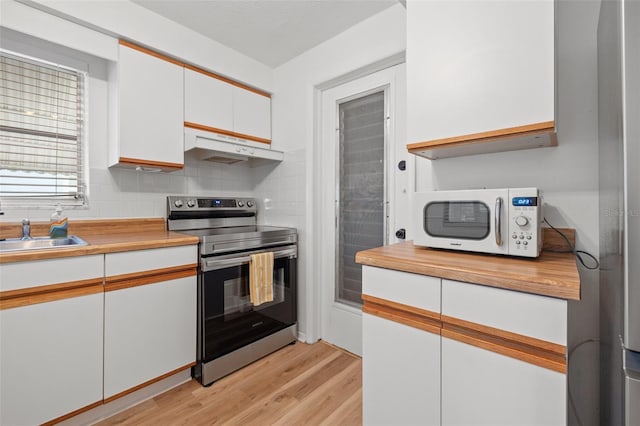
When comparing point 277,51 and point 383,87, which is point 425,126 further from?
point 277,51

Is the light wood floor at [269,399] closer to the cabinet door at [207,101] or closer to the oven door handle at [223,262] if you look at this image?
the oven door handle at [223,262]

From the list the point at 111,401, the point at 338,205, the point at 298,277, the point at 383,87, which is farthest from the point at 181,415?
the point at 383,87

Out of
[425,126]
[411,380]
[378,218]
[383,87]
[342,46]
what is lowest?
[411,380]

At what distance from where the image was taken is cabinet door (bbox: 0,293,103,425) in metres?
1.26

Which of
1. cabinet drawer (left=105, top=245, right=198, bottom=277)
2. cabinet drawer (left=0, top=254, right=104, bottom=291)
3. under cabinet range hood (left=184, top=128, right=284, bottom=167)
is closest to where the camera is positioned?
cabinet drawer (left=0, top=254, right=104, bottom=291)

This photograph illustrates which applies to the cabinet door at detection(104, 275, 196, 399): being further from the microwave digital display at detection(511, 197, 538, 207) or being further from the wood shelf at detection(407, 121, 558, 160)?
the microwave digital display at detection(511, 197, 538, 207)

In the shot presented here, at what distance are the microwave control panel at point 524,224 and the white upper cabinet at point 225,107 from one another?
6.81 feet

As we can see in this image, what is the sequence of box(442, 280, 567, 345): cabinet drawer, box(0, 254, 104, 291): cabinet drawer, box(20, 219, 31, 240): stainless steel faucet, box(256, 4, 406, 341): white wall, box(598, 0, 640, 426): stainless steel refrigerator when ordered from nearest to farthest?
box(598, 0, 640, 426): stainless steel refrigerator < box(442, 280, 567, 345): cabinet drawer < box(0, 254, 104, 291): cabinet drawer < box(20, 219, 31, 240): stainless steel faucet < box(256, 4, 406, 341): white wall

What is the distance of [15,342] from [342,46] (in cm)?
249

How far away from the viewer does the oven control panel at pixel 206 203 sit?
2.32m

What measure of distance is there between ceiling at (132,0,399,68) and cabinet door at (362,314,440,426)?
189 centimetres

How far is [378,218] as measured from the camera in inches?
84.4

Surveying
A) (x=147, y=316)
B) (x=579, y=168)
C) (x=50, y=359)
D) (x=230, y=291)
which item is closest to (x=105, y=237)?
(x=147, y=316)

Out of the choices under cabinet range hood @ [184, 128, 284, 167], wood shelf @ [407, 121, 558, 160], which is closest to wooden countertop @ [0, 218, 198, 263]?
under cabinet range hood @ [184, 128, 284, 167]
